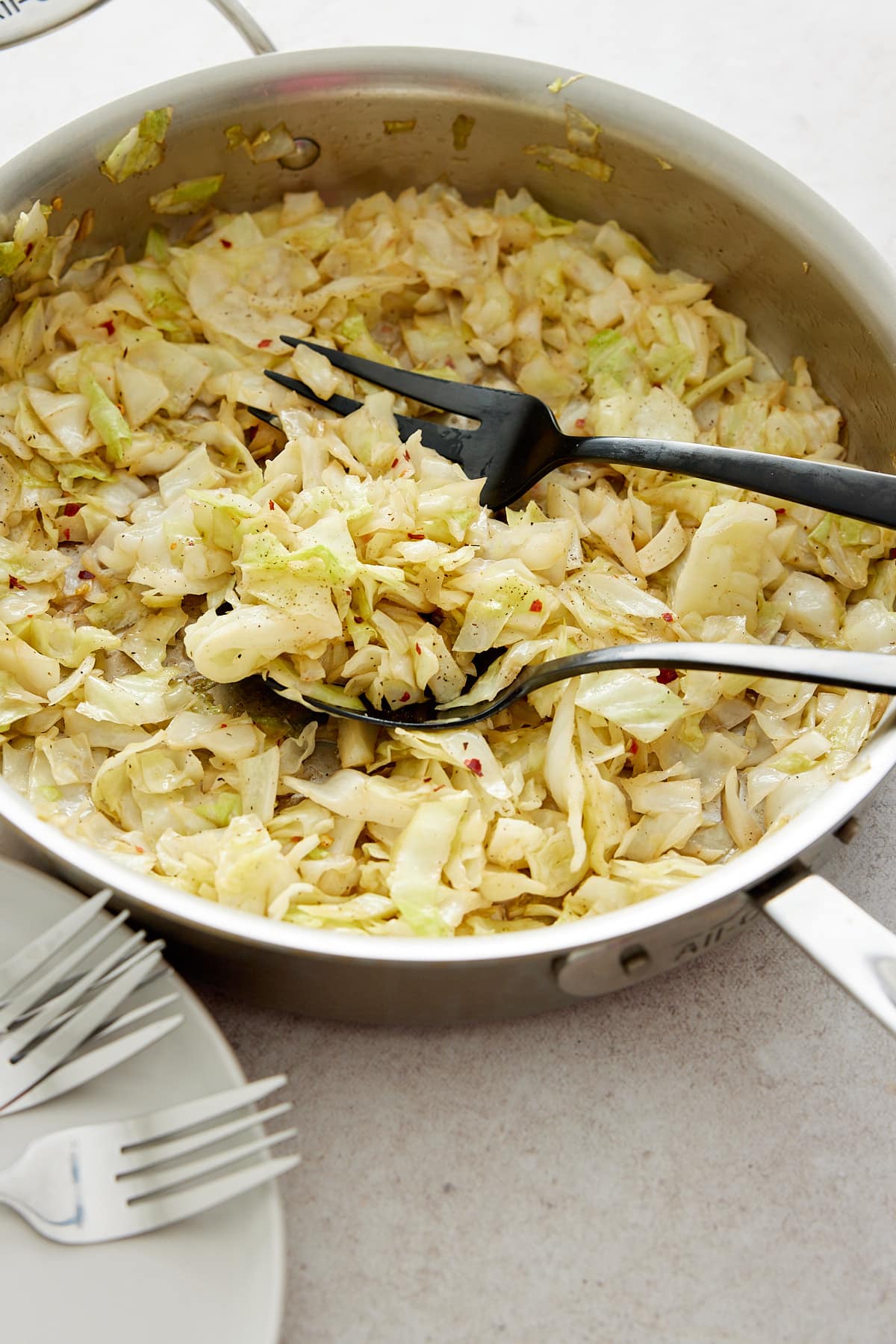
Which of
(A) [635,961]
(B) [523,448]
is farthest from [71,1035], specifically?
(B) [523,448]

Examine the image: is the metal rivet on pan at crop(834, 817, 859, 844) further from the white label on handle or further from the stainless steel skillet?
the white label on handle

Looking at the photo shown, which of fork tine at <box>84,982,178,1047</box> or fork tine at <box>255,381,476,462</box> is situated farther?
fork tine at <box>255,381,476,462</box>

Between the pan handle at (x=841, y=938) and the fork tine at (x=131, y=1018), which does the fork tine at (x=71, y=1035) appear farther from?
the pan handle at (x=841, y=938)

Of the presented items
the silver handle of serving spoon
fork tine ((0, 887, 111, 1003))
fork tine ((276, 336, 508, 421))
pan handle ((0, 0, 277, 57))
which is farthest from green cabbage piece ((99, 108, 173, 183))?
fork tine ((0, 887, 111, 1003))

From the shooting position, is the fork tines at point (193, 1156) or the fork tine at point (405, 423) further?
the fork tine at point (405, 423)

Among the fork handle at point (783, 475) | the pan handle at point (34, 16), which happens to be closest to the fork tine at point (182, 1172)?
the fork handle at point (783, 475)

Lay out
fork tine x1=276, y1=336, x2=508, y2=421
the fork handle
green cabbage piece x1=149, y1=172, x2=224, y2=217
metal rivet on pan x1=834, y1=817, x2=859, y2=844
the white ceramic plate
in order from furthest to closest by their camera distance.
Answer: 1. green cabbage piece x1=149, y1=172, x2=224, y2=217
2. fork tine x1=276, y1=336, x2=508, y2=421
3. the fork handle
4. metal rivet on pan x1=834, y1=817, x2=859, y2=844
5. the white ceramic plate

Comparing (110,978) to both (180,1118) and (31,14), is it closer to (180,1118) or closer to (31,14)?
(180,1118)
